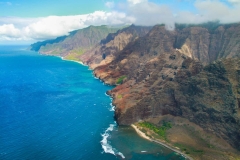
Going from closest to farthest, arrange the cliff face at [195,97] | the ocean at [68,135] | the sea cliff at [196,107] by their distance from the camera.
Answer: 1. the ocean at [68,135]
2. the sea cliff at [196,107]
3. the cliff face at [195,97]

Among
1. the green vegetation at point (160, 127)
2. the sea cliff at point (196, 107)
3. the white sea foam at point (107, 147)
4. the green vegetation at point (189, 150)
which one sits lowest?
the green vegetation at point (189, 150)

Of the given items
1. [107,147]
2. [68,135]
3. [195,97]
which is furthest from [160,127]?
[68,135]

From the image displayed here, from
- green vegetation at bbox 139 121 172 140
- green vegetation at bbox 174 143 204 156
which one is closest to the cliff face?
green vegetation at bbox 139 121 172 140

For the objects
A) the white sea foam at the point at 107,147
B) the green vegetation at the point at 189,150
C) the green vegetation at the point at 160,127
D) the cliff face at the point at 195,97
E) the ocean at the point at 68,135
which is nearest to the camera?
the ocean at the point at 68,135

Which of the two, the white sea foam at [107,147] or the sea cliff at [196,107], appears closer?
the white sea foam at [107,147]

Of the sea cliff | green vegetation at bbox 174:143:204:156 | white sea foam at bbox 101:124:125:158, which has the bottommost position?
green vegetation at bbox 174:143:204:156

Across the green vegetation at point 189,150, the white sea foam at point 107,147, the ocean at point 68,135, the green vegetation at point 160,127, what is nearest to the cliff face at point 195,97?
the green vegetation at point 160,127

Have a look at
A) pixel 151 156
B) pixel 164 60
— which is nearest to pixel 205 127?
pixel 151 156

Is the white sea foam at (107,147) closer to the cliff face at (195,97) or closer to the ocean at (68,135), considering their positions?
the ocean at (68,135)

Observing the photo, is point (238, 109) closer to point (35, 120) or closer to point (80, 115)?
point (80, 115)

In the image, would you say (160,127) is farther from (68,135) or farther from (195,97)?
(68,135)

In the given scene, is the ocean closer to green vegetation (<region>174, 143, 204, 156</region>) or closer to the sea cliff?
green vegetation (<region>174, 143, 204, 156</region>)

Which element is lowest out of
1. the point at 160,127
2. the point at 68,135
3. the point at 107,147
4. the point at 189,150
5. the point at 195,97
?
the point at 189,150
